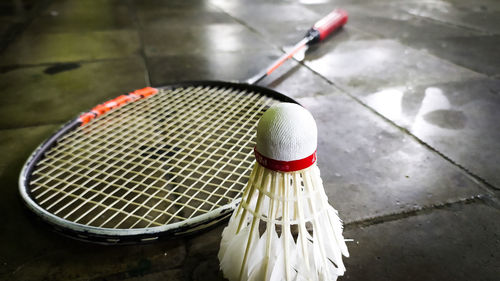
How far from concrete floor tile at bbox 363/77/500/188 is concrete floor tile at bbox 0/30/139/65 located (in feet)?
8.69

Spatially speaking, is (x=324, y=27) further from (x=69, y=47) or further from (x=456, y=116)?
(x=69, y=47)

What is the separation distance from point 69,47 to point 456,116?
383 centimetres

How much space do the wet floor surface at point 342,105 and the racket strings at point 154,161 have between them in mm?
160

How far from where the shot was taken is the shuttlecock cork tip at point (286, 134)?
932mm

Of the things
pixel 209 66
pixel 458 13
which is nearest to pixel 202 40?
pixel 209 66

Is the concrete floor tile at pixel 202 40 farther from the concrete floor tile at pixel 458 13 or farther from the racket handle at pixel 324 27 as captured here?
the concrete floor tile at pixel 458 13

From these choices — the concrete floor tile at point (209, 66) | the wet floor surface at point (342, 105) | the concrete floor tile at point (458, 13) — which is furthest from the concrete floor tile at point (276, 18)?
the concrete floor tile at point (458, 13)

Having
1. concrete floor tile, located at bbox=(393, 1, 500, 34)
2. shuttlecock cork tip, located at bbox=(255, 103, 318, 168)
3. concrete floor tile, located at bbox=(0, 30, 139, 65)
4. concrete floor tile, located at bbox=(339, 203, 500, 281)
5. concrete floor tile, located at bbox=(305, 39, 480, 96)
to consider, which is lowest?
concrete floor tile, located at bbox=(339, 203, 500, 281)

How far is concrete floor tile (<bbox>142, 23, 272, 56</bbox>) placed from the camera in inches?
156

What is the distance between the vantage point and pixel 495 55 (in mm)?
3549

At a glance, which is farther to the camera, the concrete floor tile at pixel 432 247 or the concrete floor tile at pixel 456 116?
the concrete floor tile at pixel 456 116

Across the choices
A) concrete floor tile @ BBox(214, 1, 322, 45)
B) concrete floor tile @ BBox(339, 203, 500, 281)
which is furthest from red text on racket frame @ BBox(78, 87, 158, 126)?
concrete floor tile @ BBox(214, 1, 322, 45)

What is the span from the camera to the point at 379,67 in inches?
132

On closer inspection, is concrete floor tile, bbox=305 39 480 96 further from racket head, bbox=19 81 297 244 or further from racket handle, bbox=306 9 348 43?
racket head, bbox=19 81 297 244
